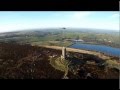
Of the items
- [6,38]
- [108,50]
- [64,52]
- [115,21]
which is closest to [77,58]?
[64,52]

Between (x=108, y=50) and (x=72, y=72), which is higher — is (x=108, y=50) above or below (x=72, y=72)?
above

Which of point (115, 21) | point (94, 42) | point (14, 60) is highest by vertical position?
point (115, 21)

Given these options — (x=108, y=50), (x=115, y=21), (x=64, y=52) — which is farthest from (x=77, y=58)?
(x=115, y=21)

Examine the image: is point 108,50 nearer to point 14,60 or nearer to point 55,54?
point 55,54
